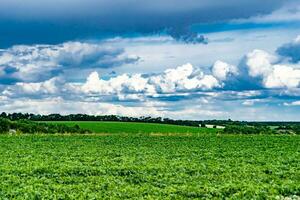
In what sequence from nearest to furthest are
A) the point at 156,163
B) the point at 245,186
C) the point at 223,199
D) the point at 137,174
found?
1. the point at 223,199
2. the point at 245,186
3. the point at 137,174
4. the point at 156,163

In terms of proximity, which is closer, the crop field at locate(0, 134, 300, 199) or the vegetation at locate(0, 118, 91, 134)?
the crop field at locate(0, 134, 300, 199)

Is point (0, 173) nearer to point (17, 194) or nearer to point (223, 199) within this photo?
point (17, 194)

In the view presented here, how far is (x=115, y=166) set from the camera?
3053 cm

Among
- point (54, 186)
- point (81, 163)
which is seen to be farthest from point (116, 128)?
point (54, 186)

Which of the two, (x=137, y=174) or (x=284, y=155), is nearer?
(x=137, y=174)

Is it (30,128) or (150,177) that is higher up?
(30,128)

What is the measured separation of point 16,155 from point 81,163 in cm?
911

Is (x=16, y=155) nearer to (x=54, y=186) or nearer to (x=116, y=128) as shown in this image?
(x=54, y=186)

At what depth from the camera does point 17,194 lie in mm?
21344

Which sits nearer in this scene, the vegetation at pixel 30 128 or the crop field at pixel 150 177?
the crop field at pixel 150 177

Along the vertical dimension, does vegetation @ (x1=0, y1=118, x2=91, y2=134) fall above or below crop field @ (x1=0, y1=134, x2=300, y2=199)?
above

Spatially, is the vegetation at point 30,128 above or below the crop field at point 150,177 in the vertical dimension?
above

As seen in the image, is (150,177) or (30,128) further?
(30,128)

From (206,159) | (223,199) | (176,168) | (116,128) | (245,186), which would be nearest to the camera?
(223,199)
